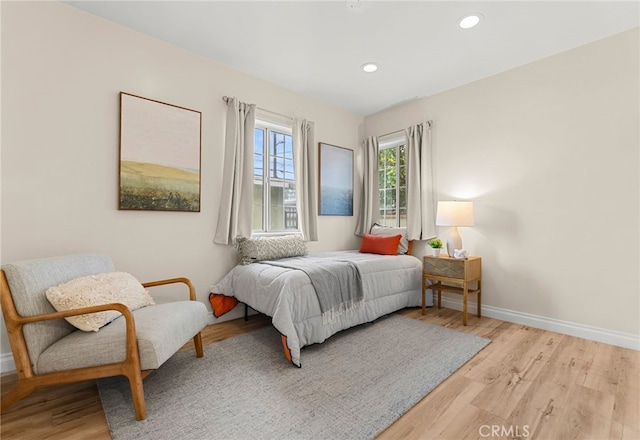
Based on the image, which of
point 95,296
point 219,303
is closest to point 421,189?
Answer: point 219,303

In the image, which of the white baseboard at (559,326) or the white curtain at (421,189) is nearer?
the white baseboard at (559,326)

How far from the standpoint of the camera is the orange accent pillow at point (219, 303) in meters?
3.04

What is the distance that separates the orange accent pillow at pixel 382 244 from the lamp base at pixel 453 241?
626 millimetres

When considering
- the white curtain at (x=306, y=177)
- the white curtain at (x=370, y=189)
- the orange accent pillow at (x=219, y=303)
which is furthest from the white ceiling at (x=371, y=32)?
the orange accent pillow at (x=219, y=303)

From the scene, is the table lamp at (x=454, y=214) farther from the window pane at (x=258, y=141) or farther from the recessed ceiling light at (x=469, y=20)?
the window pane at (x=258, y=141)

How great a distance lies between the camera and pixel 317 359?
2297 mm

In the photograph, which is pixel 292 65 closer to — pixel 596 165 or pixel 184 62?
pixel 184 62

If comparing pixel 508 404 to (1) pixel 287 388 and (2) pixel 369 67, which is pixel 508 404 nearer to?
(1) pixel 287 388

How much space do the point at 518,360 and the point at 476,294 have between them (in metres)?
1.16

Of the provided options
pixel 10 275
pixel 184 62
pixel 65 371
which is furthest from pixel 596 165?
pixel 10 275

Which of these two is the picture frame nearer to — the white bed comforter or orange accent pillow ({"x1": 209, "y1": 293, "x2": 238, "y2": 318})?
the white bed comforter

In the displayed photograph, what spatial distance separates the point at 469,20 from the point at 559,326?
2.86m

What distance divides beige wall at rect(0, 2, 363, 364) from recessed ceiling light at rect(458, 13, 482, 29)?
227 cm

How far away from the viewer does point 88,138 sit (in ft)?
7.87
